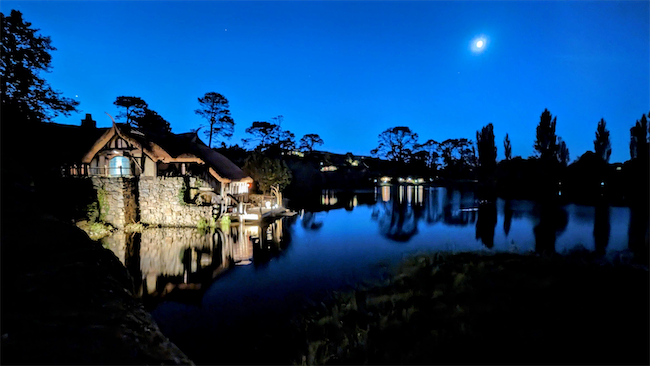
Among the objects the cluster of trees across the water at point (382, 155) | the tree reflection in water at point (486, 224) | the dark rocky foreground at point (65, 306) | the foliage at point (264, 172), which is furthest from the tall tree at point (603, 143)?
the dark rocky foreground at point (65, 306)

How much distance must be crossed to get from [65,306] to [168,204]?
16759 millimetres

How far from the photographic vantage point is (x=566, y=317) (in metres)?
5.20

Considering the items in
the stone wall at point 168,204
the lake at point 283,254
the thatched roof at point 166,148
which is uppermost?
the thatched roof at point 166,148

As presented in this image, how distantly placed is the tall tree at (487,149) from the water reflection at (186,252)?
58441 mm

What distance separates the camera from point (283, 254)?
1392 cm

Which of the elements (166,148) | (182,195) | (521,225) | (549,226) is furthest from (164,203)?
(549,226)

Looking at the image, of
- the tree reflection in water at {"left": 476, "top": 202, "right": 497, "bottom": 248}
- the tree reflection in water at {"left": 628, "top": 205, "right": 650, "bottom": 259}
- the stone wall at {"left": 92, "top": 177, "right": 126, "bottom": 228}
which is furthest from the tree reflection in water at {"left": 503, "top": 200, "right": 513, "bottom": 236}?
the stone wall at {"left": 92, "top": 177, "right": 126, "bottom": 228}

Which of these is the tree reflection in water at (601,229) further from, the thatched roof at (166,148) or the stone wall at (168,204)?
the thatched roof at (166,148)

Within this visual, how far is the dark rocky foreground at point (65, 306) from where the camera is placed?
2.62m

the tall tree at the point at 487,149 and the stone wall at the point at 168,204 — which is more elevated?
the tall tree at the point at 487,149

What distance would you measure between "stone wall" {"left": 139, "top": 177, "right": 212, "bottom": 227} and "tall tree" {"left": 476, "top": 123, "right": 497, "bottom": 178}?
61326mm

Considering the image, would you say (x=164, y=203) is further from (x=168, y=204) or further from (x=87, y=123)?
(x=87, y=123)

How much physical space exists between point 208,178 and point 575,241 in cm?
2541

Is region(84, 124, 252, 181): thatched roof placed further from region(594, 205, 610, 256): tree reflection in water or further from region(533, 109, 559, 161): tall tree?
region(533, 109, 559, 161): tall tree
